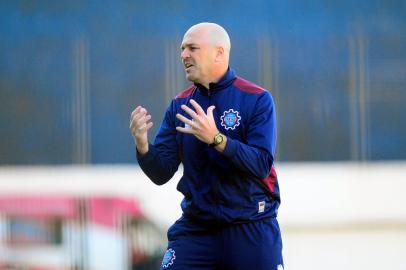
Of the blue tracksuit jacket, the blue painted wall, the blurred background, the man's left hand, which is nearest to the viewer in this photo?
the man's left hand

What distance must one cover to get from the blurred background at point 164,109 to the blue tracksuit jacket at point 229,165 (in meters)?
2.73

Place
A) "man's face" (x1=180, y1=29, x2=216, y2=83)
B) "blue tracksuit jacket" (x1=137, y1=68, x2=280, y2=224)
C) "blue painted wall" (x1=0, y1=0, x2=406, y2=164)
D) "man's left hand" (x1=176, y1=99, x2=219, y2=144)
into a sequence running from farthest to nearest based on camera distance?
"blue painted wall" (x1=0, y1=0, x2=406, y2=164) → "man's face" (x1=180, y1=29, x2=216, y2=83) → "blue tracksuit jacket" (x1=137, y1=68, x2=280, y2=224) → "man's left hand" (x1=176, y1=99, x2=219, y2=144)

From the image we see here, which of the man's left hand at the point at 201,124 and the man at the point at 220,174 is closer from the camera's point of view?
the man's left hand at the point at 201,124

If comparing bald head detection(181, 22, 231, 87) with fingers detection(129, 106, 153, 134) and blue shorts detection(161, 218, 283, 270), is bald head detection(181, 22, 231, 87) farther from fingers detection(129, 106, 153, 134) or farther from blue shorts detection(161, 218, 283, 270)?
blue shorts detection(161, 218, 283, 270)

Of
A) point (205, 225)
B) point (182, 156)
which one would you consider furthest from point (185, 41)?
point (205, 225)

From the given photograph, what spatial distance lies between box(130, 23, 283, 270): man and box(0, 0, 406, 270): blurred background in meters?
2.72

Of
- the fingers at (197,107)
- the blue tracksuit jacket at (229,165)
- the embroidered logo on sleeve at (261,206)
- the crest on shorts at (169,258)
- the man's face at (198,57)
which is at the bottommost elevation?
the crest on shorts at (169,258)

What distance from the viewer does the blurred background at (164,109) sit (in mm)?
6805

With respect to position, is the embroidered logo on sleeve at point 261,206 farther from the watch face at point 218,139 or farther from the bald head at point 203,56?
the bald head at point 203,56

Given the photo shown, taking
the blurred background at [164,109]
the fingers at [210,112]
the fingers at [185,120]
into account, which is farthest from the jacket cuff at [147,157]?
the blurred background at [164,109]

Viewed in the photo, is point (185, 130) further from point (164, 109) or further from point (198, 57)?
point (164, 109)

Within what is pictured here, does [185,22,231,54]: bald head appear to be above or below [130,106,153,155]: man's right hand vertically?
above

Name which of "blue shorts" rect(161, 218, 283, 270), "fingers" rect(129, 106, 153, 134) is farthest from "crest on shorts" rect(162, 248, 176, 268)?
"fingers" rect(129, 106, 153, 134)

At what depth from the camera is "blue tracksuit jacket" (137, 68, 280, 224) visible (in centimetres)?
398
